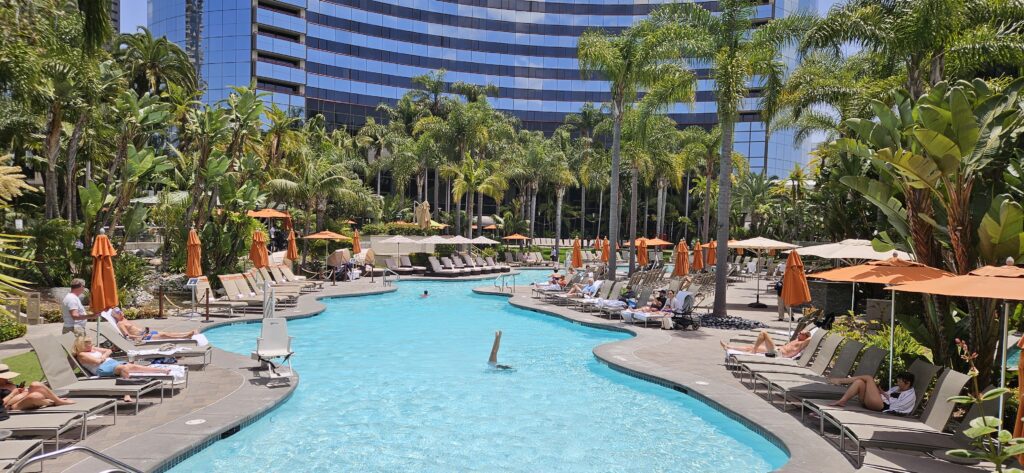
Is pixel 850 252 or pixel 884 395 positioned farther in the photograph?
pixel 850 252

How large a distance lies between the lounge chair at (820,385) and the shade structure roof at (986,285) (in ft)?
6.72

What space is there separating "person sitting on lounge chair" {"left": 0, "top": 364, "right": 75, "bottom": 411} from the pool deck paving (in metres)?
0.59

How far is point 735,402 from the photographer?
32.1 ft

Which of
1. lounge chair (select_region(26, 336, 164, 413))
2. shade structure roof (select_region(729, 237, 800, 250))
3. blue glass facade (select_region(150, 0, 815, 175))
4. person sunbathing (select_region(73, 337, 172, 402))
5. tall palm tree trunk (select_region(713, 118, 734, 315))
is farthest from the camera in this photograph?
blue glass facade (select_region(150, 0, 815, 175))

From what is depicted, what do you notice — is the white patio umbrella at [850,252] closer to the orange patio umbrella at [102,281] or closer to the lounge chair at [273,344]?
the lounge chair at [273,344]

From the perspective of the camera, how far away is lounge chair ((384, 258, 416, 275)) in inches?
1316

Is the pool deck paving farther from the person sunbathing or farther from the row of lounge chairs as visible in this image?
A: the person sunbathing

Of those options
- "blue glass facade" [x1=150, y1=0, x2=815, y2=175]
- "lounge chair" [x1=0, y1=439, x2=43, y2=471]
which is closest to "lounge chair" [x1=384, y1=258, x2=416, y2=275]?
"lounge chair" [x1=0, y1=439, x2=43, y2=471]

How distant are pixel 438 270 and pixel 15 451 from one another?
27.5 meters

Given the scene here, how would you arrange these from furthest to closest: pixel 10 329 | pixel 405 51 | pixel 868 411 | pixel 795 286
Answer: pixel 405 51
pixel 795 286
pixel 10 329
pixel 868 411

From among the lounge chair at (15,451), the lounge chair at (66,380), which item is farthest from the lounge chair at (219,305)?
the lounge chair at (15,451)

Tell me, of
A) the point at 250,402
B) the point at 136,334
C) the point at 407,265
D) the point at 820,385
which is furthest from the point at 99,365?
the point at 407,265

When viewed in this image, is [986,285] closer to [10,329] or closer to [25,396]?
[25,396]

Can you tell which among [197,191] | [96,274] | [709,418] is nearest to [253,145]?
[197,191]
